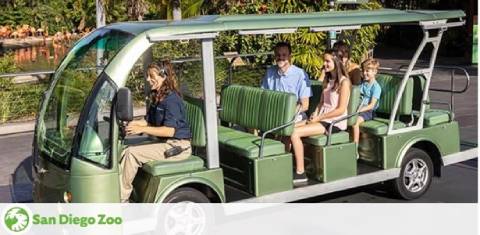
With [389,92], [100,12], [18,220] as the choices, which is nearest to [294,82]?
[389,92]

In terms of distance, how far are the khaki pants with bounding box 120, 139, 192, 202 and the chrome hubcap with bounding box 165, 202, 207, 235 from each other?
0.37m

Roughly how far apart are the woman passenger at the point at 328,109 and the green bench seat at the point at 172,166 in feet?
3.46

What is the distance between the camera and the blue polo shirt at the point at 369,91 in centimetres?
697

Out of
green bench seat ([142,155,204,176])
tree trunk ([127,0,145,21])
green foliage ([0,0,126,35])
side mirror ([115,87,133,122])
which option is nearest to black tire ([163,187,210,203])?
green bench seat ([142,155,204,176])

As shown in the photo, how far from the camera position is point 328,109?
6617 mm

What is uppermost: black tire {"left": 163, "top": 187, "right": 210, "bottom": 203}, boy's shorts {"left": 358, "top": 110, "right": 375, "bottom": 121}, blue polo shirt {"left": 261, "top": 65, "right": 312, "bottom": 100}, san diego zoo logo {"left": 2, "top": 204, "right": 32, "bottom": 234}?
blue polo shirt {"left": 261, "top": 65, "right": 312, "bottom": 100}

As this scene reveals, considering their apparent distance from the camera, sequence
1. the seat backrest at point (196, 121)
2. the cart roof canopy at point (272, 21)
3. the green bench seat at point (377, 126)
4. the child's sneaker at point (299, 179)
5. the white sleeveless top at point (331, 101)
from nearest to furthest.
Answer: the cart roof canopy at point (272, 21), the seat backrest at point (196, 121), the child's sneaker at point (299, 179), the white sleeveless top at point (331, 101), the green bench seat at point (377, 126)

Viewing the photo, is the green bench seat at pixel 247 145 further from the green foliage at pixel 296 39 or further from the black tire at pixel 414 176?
the green foliage at pixel 296 39

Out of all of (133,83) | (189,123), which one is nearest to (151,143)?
(189,123)

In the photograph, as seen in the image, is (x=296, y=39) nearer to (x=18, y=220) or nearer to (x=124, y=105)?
(x=18, y=220)

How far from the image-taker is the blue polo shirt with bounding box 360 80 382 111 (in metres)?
6.97

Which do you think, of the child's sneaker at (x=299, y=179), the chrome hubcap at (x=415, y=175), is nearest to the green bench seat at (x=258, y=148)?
the child's sneaker at (x=299, y=179)

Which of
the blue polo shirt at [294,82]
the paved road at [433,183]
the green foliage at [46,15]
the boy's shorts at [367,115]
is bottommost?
the paved road at [433,183]

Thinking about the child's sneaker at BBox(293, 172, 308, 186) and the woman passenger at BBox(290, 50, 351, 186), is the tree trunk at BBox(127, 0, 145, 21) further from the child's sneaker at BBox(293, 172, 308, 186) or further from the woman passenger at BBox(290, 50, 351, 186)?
the child's sneaker at BBox(293, 172, 308, 186)
